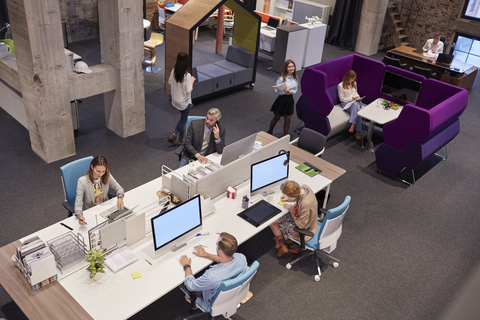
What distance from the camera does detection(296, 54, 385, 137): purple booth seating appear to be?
7.70 metres

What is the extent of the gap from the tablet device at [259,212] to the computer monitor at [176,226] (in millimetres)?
591

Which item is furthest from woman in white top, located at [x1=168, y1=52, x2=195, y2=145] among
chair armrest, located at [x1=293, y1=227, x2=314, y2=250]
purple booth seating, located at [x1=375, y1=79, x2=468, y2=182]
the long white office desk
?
purple booth seating, located at [x1=375, y1=79, x2=468, y2=182]

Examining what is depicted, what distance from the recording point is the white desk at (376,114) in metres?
7.52

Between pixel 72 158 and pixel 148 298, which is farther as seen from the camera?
pixel 72 158

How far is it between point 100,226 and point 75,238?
262mm

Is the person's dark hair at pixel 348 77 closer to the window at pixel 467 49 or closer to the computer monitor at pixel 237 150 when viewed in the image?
the computer monitor at pixel 237 150

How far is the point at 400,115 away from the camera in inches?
271

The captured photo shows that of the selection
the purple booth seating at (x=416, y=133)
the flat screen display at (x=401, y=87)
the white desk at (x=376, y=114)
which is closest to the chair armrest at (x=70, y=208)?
the purple booth seating at (x=416, y=133)

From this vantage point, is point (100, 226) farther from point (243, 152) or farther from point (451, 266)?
point (451, 266)

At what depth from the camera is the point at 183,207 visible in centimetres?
406

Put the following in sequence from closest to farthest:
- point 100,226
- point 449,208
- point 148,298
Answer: point 148,298
point 100,226
point 449,208

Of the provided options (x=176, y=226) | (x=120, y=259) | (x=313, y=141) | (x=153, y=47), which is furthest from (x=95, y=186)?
(x=153, y=47)

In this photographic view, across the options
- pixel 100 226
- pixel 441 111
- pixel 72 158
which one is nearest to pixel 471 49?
pixel 441 111

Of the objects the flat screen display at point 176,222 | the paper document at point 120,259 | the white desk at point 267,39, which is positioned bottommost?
the white desk at point 267,39
